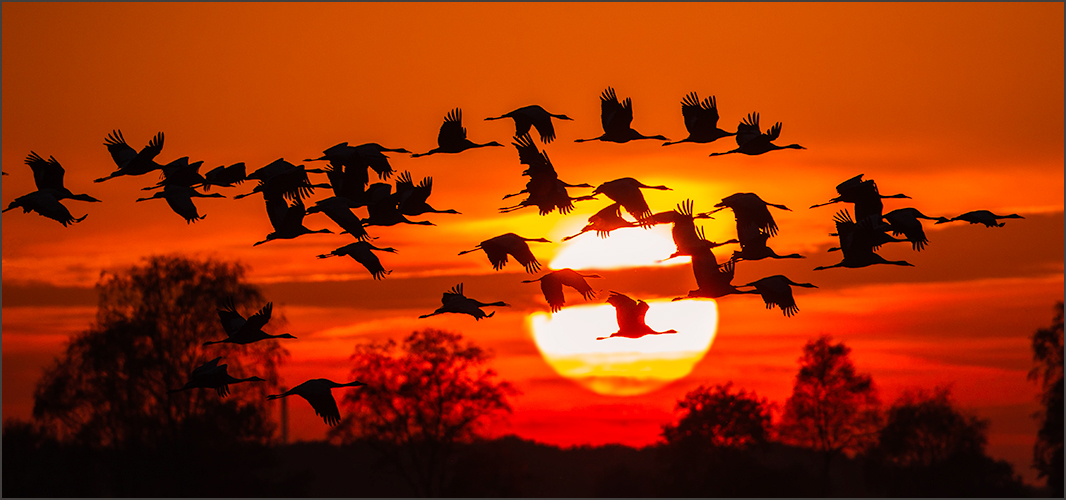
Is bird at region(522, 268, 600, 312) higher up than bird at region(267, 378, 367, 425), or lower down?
higher up

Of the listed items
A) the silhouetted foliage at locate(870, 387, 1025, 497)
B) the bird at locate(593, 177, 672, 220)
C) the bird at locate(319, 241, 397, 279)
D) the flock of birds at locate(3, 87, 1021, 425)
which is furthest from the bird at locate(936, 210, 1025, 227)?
the silhouetted foliage at locate(870, 387, 1025, 497)

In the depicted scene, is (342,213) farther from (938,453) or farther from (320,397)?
(938,453)

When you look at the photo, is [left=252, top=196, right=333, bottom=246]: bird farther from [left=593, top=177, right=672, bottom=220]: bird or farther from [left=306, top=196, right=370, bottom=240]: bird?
[left=593, top=177, right=672, bottom=220]: bird

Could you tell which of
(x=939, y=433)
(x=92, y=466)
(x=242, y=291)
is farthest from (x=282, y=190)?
(x=939, y=433)

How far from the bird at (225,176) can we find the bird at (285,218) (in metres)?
0.96

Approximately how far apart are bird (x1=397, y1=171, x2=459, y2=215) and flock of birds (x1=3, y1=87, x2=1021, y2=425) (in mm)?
23

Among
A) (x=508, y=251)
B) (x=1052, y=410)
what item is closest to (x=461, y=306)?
(x=508, y=251)

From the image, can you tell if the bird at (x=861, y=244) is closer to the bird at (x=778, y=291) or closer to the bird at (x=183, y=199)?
the bird at (x=778, y=291)

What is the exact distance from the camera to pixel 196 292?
56281 mm

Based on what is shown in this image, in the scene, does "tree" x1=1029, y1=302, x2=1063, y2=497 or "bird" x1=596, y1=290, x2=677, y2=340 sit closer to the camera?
"bird" x1=596, y1=290, x2=677, y2=340

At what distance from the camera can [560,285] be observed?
20.3 metres

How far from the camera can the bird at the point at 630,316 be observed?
65.8 feet

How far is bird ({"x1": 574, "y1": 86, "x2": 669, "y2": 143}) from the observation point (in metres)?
19.8

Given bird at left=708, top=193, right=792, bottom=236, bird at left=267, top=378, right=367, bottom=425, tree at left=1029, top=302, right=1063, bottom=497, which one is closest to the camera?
bird at left=267, top=378, right=367, bottom=425
